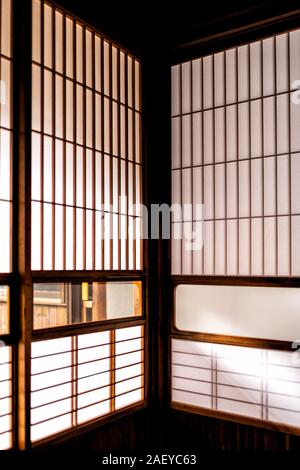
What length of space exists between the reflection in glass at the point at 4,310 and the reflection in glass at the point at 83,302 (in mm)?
173

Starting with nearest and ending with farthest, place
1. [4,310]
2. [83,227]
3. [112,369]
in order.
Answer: [4,310] → [83,227] → [112,369]

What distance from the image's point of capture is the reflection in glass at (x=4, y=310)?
2.54 m

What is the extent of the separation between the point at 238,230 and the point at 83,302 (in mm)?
1255

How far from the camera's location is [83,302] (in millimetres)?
3033

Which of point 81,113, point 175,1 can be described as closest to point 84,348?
point 81,113

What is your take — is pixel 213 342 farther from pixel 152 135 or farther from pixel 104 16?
pixel 104 16

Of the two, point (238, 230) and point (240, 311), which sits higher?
point (238, 230)

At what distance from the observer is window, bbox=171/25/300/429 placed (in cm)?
311

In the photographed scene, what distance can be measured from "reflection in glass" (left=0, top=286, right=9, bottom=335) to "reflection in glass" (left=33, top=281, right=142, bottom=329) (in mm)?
173

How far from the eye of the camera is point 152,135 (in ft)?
12.1

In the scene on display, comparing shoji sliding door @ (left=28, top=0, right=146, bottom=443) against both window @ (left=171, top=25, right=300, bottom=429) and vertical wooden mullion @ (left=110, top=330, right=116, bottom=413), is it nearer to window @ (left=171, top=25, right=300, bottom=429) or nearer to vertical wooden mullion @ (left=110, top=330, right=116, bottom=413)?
vertical wooden mullion @ (left=110, top=330, right=116, bottom=413)

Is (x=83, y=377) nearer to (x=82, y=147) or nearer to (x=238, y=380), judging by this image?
(x=238, y=380)

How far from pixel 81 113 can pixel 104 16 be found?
29.4 inches

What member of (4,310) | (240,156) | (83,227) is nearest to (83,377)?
(4,310)
